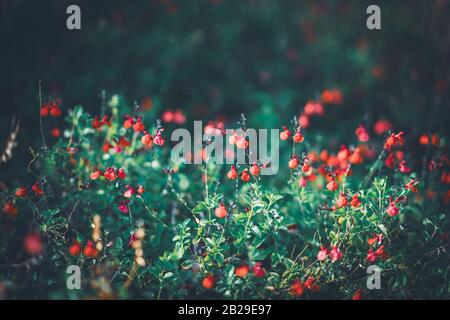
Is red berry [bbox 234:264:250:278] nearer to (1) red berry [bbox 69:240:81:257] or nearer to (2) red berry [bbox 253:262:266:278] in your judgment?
(2) red berry [bbox 253:262:266:278]

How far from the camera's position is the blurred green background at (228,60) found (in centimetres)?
403

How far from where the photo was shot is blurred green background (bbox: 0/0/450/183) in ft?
13.2

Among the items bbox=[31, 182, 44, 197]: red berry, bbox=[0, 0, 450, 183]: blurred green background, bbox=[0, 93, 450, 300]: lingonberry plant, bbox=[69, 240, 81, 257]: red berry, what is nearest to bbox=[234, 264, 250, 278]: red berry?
bbox=[0, 93, 450, 300]: lingonberry plant

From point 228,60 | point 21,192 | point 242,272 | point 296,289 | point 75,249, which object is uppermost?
point 228,60

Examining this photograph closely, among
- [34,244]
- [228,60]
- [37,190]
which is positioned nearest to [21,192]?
[37,190]

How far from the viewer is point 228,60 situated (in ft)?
15.5

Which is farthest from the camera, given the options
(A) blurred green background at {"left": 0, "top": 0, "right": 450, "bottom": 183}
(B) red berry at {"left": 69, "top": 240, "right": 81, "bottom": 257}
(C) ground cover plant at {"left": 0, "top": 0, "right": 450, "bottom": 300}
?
(A) blurred green background at {"left": 0, "top": 0, "right": 450, "bottom": 183}

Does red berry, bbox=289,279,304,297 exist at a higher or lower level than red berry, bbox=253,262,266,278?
lower

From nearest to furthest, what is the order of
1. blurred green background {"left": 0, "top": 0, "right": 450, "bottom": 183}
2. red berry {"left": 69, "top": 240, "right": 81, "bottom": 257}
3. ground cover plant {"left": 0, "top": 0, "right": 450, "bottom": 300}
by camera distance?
red berry {"left": 69, "top": 240, "right": 81, "bottom": 257}, ground cover plant {"left": 0, "top": 0, "right": 450, "bottom": 300}, blurred green background {"left": 0, "top": 0, "right": 450, "bottom": 183}

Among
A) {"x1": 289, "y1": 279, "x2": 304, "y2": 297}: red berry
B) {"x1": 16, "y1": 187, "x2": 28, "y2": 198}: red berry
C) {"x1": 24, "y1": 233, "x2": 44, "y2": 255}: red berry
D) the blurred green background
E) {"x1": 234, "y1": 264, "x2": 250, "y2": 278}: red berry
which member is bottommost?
{"x1": 289, "y1": 279, "x2": 304, "y2": 297}: red berry

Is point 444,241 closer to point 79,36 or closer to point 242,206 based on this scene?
point 242,206

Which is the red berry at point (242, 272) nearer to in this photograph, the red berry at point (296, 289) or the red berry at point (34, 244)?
the red berry at point (296, 289)

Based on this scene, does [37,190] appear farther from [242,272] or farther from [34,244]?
[242,272]

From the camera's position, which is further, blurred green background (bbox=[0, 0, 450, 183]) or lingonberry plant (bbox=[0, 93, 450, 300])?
blurred green background (bbox=[0, 0, 450, 183])
